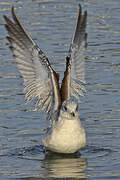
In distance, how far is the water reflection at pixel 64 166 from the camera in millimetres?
11703

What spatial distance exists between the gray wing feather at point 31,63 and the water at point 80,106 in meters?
0.91

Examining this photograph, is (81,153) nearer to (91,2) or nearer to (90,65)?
(90,65)

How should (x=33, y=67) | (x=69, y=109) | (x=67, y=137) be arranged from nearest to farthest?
(x=69, y=109) → (x=67, y=137) → (x=33, y=67)

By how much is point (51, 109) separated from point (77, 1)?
1082cm

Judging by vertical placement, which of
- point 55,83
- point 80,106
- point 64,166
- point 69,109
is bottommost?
point 64,166

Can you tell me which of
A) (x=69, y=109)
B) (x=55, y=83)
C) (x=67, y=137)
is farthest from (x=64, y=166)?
(x=55, y=83)

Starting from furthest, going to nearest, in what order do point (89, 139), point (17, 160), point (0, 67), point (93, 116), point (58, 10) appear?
point (58, 10) → point (0, 67) → point (93, 116) → point (89, 139) → point (17, 160)

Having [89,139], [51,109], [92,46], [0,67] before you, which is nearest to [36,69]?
[51,109]

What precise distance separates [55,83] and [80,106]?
2677mm

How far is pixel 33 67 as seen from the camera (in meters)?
13.1

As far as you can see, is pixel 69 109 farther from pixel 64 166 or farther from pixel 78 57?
pixel 78 57

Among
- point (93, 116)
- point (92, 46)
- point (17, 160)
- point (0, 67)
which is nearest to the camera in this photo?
point (17, 160)

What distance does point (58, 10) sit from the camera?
22.8 meters

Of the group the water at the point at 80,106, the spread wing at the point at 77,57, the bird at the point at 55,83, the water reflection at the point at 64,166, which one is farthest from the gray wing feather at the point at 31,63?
the water reflection at the point at 64,166
